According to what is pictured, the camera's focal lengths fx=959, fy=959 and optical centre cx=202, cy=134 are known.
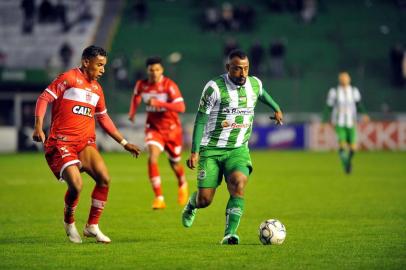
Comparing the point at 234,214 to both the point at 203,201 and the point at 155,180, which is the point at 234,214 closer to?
the point at 203,201

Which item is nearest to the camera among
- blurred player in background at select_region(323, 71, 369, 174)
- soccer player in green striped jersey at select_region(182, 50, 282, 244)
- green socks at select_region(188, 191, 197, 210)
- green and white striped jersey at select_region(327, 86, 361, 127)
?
soccer player in green striped jersey at select_region(182, 50, 282, 244)

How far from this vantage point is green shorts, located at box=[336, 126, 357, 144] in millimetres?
25266

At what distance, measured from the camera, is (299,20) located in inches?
1892

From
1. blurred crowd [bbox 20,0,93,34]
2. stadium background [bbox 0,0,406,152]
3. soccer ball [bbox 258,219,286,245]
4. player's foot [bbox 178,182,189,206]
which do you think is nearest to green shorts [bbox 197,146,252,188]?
soccer ball [bbox 258,219,286,245]

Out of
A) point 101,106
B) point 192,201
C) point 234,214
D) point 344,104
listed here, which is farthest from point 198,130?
point 344,104

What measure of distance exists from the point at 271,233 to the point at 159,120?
668 cm

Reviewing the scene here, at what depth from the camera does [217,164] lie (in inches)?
447

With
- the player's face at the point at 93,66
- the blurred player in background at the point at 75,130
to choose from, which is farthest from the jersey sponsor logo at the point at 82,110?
the player's face at the point at 93,66

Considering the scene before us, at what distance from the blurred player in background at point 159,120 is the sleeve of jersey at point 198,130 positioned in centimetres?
503

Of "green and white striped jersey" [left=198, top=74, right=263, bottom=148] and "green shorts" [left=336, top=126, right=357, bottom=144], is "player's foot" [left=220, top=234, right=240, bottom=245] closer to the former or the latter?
"green and white striped jersey" [left=198, top=74, right=263, bottom=148]

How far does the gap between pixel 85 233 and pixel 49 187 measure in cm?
1034

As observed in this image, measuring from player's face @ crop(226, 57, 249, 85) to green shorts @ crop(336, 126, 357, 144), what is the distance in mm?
14436

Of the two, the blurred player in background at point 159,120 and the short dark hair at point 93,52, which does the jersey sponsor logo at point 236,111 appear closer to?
the short dark hair at point 93,52

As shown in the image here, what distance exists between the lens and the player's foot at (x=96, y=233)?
11.2 m
